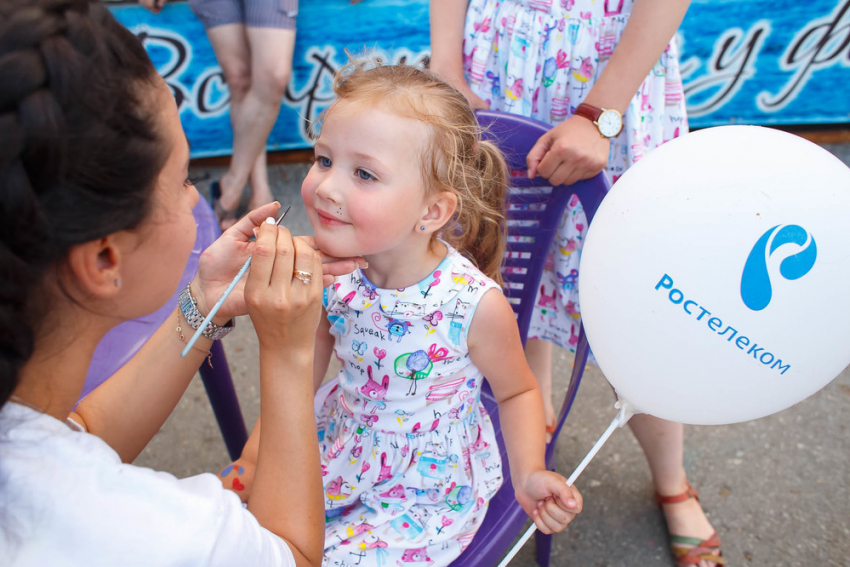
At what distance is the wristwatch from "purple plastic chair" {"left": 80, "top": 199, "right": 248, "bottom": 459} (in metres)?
0.82

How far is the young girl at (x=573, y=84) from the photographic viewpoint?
1.21m

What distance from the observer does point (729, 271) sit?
32.9 inches

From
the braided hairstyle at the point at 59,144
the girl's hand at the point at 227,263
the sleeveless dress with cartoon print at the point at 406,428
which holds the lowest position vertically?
the sleeveless dress with cartoon print at the point at 406,428

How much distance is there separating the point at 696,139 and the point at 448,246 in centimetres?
51

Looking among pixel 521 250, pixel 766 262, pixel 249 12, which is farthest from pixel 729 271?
pixel 249 12

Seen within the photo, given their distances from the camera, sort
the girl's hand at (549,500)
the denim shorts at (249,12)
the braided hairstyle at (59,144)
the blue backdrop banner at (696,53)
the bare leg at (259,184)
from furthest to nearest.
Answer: the bare leg at (259,184)
the blue backdrop banner at (696,53)
the denim shorts at (249,12)
the girl's hand at (549,500)
the braided hairstyle at (59,144)

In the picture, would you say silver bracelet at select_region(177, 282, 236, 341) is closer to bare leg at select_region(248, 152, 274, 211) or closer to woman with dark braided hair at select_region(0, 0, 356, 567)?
woman with dark braided hair at select_region(0, 0, 356, 567)

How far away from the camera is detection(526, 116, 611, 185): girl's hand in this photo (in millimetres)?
1205

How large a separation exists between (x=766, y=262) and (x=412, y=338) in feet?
1.91

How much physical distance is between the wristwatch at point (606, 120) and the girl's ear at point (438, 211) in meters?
0.33

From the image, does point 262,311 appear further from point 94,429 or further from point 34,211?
point 94,429

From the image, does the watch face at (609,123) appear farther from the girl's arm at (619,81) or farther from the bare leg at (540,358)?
the bare leg at (540,358)

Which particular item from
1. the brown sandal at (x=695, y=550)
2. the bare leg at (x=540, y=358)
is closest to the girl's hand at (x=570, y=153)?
the bare leg at (x=540, y=358)

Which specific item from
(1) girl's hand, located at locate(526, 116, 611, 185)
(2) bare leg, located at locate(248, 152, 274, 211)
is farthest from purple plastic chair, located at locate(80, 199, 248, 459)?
(2) bare leg, located at locate(248, 152, 274, 211)
